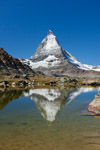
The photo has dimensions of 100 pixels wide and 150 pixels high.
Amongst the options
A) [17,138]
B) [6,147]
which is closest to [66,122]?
[17,138]

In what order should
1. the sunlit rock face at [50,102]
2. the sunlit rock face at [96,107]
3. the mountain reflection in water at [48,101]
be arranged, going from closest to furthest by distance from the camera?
the sunlit rock face at [96,107]
the sunlit rock face at [50,102]
the mountain reflection in water at [48,101]

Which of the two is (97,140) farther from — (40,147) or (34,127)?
(34,127)

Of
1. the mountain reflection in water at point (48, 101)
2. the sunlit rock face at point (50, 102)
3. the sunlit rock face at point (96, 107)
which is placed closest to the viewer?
the sunlit rock face at point (96, 107)

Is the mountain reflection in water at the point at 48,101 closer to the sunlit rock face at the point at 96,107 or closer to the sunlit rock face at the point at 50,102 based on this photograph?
the sunlit rock face at the point at 50,102

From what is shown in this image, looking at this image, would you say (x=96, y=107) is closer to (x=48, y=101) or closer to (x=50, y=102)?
(x=50, y=102)

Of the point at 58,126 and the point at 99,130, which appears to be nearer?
the point at 99,130

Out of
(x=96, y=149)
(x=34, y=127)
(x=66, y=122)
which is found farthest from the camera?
(x=66, y=122)

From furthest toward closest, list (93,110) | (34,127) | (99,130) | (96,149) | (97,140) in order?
(93,110)
(34,127)
(99,130)
(97,140)
(96,149)

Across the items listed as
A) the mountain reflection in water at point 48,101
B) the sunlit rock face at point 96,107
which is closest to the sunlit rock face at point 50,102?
the mountain reflection in water at point 48,101

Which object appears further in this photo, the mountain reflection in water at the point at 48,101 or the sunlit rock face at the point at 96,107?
the mountain reflection in water at the point at 48,101

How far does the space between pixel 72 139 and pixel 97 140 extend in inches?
85.7

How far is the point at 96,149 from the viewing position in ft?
45.6

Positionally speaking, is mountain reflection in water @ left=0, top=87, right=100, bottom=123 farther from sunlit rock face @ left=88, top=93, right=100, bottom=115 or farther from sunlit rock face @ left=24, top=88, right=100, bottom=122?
sunlit rock face @ left=88, top=93, right=100, bottom=115

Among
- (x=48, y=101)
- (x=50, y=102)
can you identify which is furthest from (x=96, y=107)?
(x=48, y=101)
